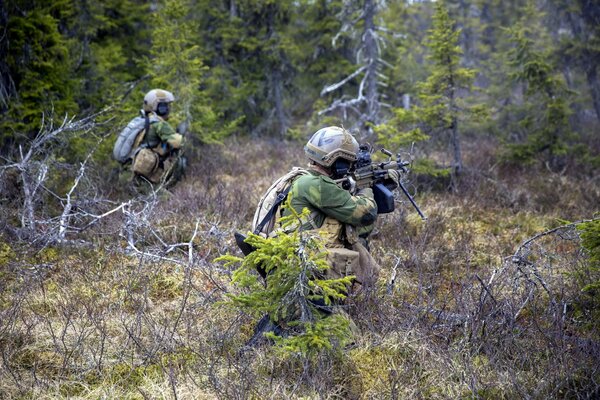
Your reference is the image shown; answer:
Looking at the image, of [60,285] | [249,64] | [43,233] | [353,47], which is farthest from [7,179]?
[353,47]

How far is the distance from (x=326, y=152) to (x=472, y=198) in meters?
5.09

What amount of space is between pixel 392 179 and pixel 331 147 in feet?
2.85

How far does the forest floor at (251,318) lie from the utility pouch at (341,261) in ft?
1.42

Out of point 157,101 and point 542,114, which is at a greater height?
point 157,101

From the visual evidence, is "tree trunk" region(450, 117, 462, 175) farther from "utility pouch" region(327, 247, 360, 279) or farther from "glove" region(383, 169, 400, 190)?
"utility pouch" region(327, 247, 360, 279)

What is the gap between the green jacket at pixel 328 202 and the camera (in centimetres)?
461

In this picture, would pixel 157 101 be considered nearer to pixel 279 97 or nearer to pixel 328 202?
pixel 328 202

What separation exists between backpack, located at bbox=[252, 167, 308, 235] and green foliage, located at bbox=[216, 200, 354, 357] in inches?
30.9

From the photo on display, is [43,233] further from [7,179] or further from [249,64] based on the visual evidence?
[249,64]

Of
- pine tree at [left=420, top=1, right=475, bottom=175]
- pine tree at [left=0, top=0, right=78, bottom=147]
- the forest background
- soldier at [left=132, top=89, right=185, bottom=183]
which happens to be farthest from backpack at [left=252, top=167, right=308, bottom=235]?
pine tree at [left=0, top=0, right=78, bottom=147]

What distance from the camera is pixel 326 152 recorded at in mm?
4750

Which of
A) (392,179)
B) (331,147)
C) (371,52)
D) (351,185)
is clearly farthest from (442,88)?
(331,147)

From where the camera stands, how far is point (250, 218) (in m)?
7.93

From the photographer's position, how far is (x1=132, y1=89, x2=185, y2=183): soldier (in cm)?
909
